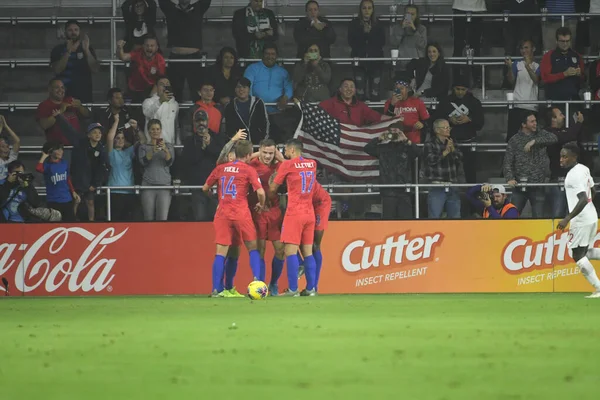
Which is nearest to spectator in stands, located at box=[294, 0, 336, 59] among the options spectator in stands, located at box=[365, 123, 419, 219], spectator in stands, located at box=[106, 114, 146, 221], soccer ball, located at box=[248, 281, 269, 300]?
spectator in stands, located at box=[365, 123, 419, 219]

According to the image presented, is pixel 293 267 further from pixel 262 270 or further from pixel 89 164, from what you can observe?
pixel 89 164

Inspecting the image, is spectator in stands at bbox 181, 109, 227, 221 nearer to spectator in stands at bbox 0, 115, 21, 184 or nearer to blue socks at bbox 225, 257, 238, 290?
blue socks at bbox 225, 257, 238, 290

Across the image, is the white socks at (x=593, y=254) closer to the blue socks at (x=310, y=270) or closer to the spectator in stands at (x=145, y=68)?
the blue socks at (x=310, y=270)

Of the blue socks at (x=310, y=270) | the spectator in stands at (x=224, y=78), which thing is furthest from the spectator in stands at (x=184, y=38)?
the blue socks at (x=310, y=270)

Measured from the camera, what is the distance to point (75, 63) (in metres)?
22.8

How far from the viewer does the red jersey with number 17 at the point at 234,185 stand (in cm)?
1759

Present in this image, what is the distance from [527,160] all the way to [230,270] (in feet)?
21.4

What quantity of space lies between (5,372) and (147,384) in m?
1.19

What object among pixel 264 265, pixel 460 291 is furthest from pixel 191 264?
pixel 460 291

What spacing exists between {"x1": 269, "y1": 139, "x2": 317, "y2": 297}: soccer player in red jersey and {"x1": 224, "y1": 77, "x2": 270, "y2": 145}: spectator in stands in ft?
12.7

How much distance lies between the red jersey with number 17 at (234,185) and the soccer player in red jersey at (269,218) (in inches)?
25.1

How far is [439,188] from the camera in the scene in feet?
69.6

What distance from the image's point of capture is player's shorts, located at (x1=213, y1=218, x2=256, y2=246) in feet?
58.0

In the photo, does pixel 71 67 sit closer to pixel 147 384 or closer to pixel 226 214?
pixel 226 214
